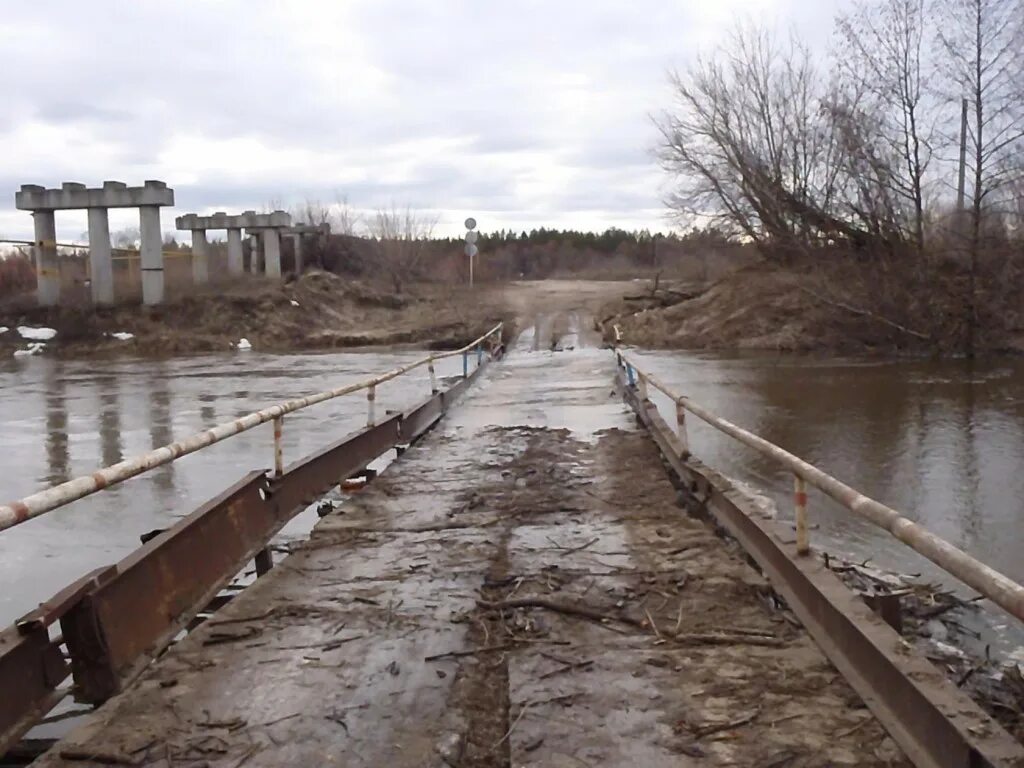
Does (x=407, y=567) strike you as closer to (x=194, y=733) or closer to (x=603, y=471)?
(x=194, y=733)

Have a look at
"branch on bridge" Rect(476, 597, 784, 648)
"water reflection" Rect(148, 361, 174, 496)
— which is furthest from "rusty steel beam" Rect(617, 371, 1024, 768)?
"water reflection" Rect(148, 361, 174, 496)

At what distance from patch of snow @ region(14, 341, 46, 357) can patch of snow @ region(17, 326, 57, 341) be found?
345 millimetres

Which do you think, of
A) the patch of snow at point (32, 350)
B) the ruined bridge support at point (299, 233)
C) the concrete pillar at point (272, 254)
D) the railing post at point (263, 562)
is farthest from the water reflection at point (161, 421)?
the ruined bridge support at point (299, 233)

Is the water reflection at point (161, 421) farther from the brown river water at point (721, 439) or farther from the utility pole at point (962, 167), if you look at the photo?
the utility pole at point (962, 167)

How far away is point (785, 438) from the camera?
14.8 meters

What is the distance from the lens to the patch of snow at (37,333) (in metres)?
40.2

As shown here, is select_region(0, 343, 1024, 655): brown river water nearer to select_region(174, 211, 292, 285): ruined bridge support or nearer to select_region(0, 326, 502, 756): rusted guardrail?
→ select_region(0, 326, 502, 756): rusted guardrail

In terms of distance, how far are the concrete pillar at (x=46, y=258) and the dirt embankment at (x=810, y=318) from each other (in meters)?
23.4

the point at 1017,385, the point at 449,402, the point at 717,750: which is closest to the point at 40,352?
the point at 449,402

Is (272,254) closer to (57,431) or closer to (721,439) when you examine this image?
(57,431)

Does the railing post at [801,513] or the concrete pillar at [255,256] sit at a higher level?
the concrete pillar at [255,256]

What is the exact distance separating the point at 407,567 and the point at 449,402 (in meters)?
9.68

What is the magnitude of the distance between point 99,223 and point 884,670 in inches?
1581

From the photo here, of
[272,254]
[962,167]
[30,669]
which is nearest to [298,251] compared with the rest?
[272,254]
